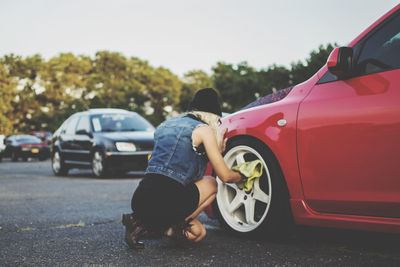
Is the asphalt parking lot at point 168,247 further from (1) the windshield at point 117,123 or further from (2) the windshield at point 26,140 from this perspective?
(2) the windshield at point 26,140

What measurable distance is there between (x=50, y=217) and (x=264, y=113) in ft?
8.86

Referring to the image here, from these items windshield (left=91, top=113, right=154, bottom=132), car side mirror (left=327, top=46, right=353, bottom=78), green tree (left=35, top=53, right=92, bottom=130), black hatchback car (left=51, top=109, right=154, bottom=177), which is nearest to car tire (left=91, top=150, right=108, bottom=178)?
black hatchback car (left=51, top=109, right=154, bottom=177)

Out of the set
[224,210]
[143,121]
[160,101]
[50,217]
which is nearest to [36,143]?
[143,121]

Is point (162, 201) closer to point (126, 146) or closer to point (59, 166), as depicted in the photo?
point (126, 146)

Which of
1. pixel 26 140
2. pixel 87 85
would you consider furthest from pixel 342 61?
pixel 87 85

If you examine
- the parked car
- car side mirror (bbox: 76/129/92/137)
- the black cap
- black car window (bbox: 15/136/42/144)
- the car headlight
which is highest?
the black cap

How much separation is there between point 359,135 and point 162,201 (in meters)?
1.35

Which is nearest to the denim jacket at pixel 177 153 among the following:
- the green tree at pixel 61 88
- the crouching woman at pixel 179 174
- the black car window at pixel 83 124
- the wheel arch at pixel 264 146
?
the crouching woman at pixel 179 174

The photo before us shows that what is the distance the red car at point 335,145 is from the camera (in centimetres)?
313

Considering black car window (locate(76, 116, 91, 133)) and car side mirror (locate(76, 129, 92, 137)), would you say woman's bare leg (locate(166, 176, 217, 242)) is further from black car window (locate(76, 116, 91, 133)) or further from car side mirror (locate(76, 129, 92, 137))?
black car window (locate(76, 116, 91, 133))

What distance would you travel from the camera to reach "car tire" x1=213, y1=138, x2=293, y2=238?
375 cm

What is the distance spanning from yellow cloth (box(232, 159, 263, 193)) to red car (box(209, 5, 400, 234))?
6cm

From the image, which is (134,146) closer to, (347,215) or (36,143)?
(347,215)

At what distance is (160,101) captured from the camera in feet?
212
